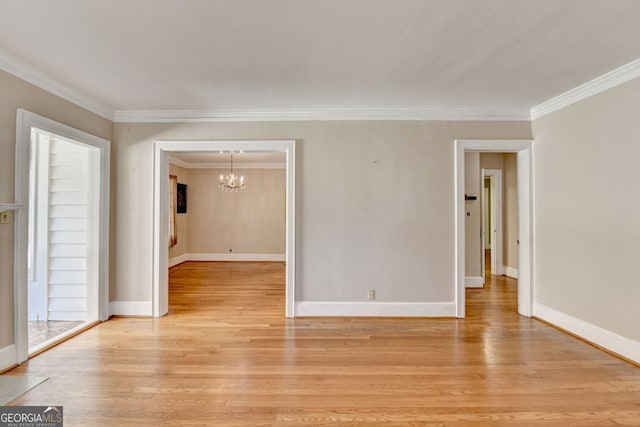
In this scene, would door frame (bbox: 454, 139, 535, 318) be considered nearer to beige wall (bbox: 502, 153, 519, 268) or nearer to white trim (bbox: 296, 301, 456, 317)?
white trim (bbox: 296, 301, 456, 317)

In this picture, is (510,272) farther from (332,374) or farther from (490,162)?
(332,374)

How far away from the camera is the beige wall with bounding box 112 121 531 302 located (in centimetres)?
387

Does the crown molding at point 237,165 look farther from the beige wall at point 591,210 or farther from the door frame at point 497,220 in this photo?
the beige wall at point 591,210

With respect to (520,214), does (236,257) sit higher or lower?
lower

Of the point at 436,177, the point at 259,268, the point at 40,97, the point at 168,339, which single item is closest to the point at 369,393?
the point at 168,339

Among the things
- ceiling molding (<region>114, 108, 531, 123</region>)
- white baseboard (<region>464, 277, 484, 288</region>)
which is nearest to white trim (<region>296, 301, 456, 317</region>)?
white baseboard (<region>464, 277, 484, 288</region>)

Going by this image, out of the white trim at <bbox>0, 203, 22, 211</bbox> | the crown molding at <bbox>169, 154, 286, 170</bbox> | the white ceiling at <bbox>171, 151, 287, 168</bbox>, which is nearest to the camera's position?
the white trim at <bbox>0, 203, 22, 211</bbox>

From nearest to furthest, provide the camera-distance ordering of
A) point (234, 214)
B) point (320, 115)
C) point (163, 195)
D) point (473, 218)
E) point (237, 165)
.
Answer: point (320, 115), point (163, 195), point (473, 218), point (237, 165), point (234, 214)

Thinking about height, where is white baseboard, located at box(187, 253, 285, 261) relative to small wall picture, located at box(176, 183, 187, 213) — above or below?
below

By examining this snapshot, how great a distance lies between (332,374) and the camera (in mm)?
2492

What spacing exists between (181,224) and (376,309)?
6089mm

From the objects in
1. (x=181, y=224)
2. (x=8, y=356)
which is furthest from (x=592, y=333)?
(x=181, y=224)

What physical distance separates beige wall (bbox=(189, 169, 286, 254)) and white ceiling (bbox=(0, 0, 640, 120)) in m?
4.92

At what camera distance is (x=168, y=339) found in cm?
319
